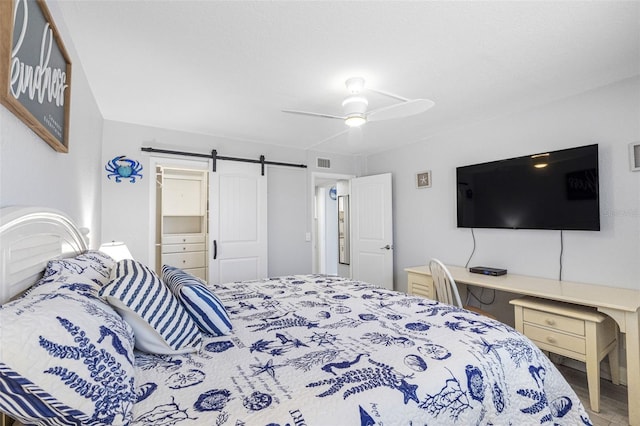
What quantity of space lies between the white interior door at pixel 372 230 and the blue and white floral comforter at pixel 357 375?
2.61 m

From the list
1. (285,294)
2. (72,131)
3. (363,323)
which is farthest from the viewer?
(285,294)

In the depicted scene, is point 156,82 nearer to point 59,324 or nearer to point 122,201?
point 122,201

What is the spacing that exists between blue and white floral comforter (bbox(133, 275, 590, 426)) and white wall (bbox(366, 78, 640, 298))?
1.70 m

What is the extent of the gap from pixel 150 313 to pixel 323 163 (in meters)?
3.89

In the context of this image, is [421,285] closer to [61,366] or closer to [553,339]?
[553,339]

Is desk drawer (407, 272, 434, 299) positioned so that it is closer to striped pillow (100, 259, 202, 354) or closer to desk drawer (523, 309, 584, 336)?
desk drawer (523, 309, 584, 336)

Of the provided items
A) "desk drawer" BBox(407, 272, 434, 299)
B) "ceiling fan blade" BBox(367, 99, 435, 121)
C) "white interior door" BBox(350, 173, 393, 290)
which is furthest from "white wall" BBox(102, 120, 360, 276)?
"ceiling fan blade" BBox(367, 99, 435, 121)

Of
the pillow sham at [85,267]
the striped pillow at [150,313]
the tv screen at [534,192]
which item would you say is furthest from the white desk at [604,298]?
the pillow sham at [85,267]

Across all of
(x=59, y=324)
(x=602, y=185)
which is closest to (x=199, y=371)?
(x=59, y=324)

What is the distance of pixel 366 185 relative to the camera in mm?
4707

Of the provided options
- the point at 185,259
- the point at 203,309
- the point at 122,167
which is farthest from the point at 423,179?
the point at 185,259

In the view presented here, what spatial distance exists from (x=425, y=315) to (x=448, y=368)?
589mm

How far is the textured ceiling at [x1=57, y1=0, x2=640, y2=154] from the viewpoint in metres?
1.63

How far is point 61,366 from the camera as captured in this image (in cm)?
68
